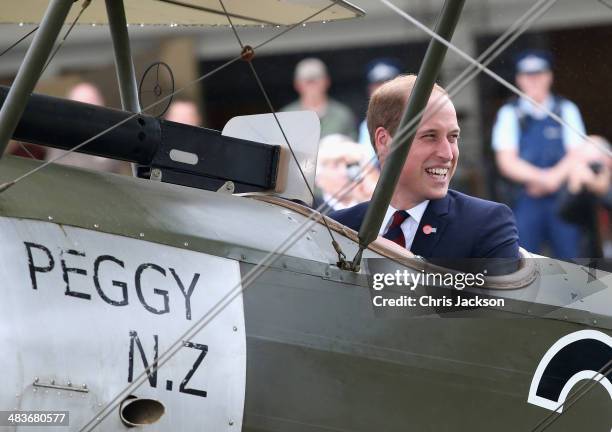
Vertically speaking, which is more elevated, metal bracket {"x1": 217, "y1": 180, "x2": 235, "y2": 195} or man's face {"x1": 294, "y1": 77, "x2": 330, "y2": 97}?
man's face {"x1": 294, "y1": 77, "x2": 330, "y2": 97}

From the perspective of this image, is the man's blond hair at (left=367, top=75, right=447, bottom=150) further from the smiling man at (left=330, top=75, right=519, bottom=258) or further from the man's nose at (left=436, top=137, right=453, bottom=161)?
the man's nose at (left=436, top=137, right=453, bottom=161)

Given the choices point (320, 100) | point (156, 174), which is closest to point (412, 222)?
point (156, 174)

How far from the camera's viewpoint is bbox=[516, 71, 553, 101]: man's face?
8008mm

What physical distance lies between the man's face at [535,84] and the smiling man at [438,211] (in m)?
2.90

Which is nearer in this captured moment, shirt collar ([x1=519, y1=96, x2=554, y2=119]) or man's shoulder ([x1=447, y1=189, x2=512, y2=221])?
man's shoulder ([x1=447, y1=189, x2=512, y2=221])

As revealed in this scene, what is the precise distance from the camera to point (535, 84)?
806 cm

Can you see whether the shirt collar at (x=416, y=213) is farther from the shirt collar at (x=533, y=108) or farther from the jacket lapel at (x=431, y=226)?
the shirt collar at (x=533, y=108)

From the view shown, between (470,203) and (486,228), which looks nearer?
(486,228)

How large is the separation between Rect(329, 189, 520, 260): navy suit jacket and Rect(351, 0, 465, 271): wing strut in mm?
507

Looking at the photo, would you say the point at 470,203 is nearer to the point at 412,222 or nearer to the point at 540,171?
the point at 412,222

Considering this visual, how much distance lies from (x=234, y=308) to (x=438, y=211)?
3.74 ft

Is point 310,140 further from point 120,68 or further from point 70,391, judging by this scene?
point 70,391

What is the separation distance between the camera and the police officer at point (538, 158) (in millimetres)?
7918

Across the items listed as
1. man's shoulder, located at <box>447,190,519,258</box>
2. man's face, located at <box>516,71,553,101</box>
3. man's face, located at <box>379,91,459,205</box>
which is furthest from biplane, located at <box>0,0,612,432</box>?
man's face, located at <box>516,71,553,101</box>
